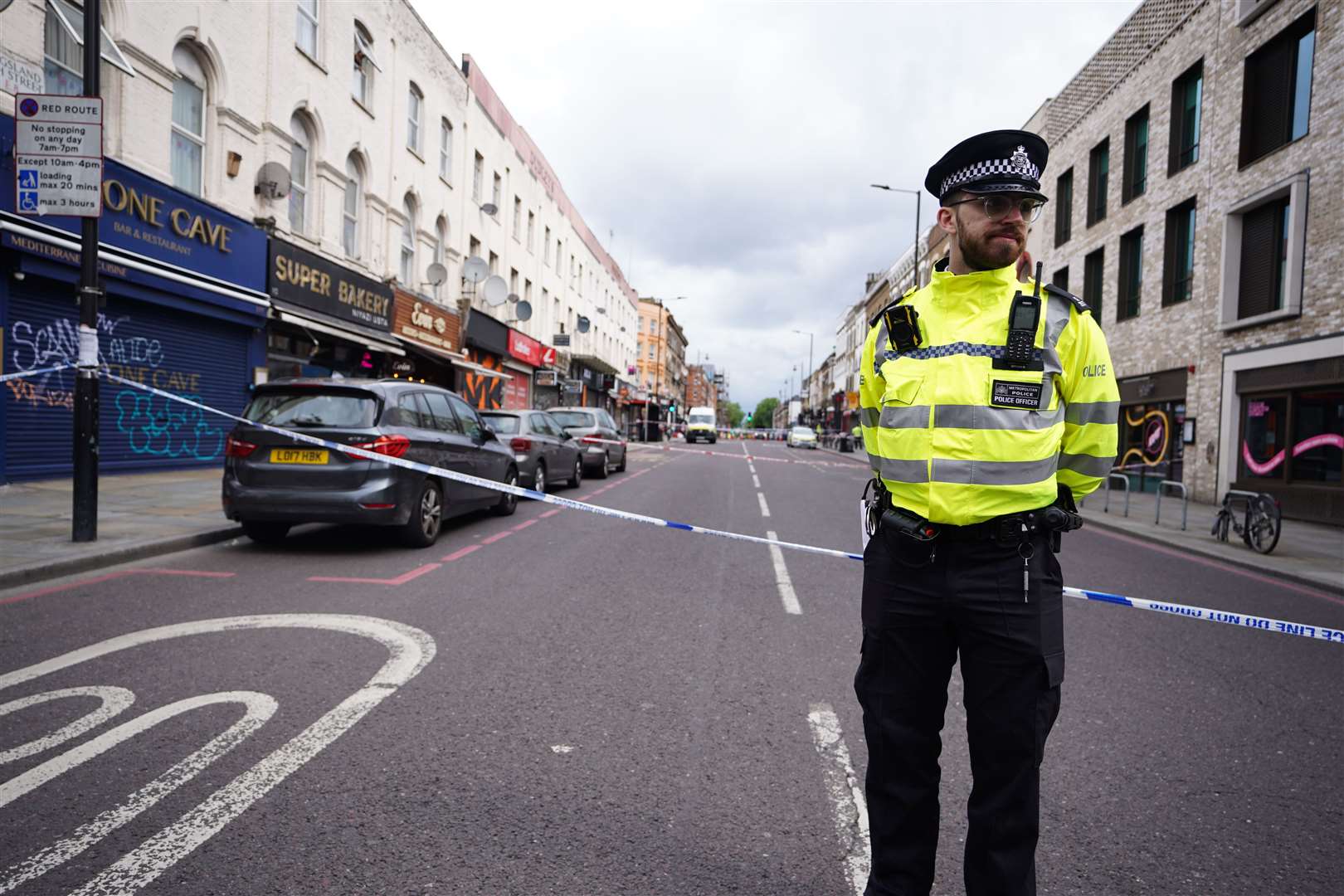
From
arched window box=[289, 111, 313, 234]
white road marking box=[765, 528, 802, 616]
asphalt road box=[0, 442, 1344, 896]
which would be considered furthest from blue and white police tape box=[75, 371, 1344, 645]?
arched window box=[289, 111, 313, 234]

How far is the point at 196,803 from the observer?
2795mm

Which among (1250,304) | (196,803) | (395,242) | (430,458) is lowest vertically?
(196,803)

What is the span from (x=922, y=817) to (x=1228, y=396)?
1816 cm

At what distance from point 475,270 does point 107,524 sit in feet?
61.6

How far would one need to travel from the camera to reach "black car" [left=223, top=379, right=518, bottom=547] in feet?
24.2

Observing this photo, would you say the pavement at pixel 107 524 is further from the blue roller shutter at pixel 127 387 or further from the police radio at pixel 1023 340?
the police radio at pixel 1023 340

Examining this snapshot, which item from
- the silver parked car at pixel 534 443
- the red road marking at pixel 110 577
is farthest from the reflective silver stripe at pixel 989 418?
the silver parked car at pixel 534 443

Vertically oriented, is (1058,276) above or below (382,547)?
above

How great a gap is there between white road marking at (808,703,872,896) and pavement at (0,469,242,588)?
19.5 feet

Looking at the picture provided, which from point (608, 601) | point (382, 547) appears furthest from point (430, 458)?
point (608, 601)

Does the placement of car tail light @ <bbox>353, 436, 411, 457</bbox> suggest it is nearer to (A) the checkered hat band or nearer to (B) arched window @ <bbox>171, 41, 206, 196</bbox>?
(A) the checkered hat band

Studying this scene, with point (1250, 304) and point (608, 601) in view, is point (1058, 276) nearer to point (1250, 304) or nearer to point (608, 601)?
point (1250, 304)

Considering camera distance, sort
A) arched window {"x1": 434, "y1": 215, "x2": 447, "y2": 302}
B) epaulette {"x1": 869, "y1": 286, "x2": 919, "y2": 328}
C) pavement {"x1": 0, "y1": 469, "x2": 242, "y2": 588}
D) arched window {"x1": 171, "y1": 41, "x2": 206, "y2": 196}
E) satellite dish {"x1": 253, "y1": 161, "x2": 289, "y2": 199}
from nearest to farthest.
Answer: epaulette {"x1": 869, "y1": 286, "x2": 919, "y2": 328}, pavement {"x1": 0, "y1": 469, "x2": 242, "y2": 588}, arched window {"x1": 171, "y1": 41, "x2": 206, "y2": 196}, satellite dish {"x1": 253, "y1": 161, "x2": 289, "y2": 199}, arched window {"x1": 434, "y1": 215, "x2": 447, "y2": 302}

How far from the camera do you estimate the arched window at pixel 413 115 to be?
21453mm
